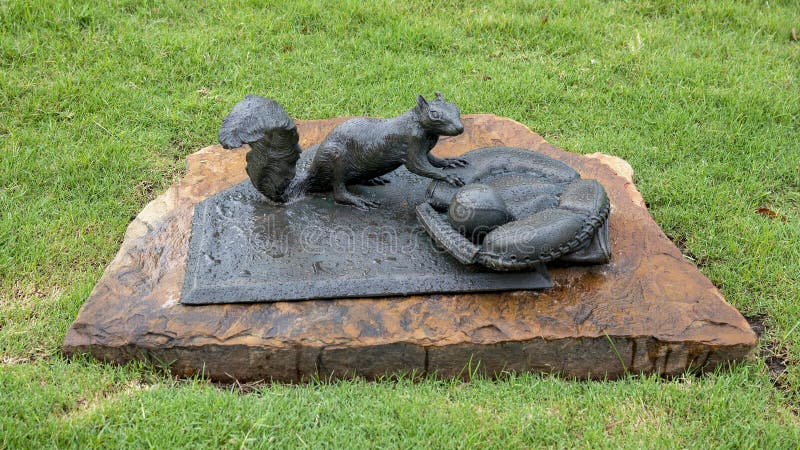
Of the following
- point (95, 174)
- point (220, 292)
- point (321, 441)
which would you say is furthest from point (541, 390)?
point (95, 174)

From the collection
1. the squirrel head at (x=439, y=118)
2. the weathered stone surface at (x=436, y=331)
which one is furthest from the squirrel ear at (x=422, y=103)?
the weathered stone surface at (x=436, y=331)

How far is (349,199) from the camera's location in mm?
4680

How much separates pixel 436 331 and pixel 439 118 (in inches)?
46.5

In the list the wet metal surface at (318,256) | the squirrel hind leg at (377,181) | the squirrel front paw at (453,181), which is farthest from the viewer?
the squirrel hind leg at (377,181)

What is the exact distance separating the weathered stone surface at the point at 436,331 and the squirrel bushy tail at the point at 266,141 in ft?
2.60

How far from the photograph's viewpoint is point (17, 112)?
6434mm

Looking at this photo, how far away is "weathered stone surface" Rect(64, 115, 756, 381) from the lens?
4008mm

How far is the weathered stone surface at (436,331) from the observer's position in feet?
13.1

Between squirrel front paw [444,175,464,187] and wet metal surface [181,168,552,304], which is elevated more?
squirrel front paw [444,175,464,187]

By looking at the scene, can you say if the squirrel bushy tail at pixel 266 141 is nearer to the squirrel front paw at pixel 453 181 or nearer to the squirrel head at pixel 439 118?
the squirrel head at pixel 439 118

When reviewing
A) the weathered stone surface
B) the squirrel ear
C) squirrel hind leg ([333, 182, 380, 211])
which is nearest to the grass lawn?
the weathered stone surface

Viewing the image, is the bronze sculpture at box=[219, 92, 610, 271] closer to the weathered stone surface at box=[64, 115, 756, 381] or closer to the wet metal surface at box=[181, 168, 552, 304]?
the wet metal surface at box=[181, 168, 552, 304]

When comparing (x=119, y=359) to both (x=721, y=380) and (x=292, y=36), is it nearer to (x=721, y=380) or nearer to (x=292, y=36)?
(x=721, y=380)

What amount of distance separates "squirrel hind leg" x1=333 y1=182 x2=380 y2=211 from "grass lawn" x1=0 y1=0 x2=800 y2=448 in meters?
1.14
